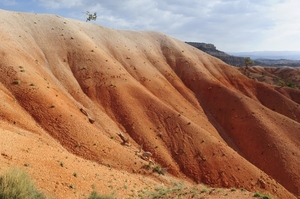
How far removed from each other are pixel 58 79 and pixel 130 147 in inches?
536

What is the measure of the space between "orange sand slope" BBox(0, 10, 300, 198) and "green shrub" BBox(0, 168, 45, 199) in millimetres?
2725

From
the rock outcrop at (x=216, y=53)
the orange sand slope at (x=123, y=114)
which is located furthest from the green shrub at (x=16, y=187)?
the rock outcrop at (x=216, y=53)

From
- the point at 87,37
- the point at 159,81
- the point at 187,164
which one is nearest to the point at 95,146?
the point at 187,164

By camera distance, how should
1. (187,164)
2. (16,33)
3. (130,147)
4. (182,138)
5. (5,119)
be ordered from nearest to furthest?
(5,119) < (130,147) < (187,164) < (182,138) < (16,33)

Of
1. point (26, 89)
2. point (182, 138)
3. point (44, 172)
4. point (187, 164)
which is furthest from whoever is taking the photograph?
point (182, 138)

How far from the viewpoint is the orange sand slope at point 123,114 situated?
842 inches

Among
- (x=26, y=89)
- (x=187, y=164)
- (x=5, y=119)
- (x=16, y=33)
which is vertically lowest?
(x=187, y=164)

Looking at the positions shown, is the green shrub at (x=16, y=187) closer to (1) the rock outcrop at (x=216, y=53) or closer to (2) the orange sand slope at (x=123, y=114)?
(2) the orange sand slope at (x=123, y=114)

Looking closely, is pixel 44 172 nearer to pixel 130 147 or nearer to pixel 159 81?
pixel 130 147

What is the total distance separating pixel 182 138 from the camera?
101ft

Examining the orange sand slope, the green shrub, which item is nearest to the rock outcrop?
the orange sand slope

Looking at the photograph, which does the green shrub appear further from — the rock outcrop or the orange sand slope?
the rock outcrop

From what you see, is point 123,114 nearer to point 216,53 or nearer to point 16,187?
point 16,187

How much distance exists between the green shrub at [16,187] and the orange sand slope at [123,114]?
8.94 feet
